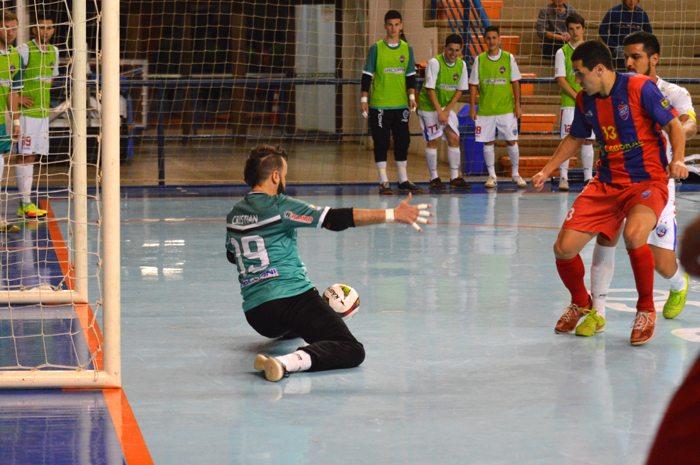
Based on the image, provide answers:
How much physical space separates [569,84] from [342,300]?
778 cm

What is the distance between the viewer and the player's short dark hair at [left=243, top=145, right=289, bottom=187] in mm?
3883

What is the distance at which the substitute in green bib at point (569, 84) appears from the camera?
1041cm

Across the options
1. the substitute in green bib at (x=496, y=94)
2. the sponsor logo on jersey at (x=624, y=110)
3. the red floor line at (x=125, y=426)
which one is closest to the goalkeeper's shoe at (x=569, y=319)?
the sponsor logo on jersey at (x=624, y=110)

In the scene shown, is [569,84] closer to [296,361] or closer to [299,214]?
[299,214]

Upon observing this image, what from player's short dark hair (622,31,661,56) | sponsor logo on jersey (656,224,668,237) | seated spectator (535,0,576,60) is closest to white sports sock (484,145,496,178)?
seated spectator (535,0,576,60)

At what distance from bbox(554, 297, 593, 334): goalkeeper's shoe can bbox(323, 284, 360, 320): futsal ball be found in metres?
1.12

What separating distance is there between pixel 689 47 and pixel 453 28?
4187mm

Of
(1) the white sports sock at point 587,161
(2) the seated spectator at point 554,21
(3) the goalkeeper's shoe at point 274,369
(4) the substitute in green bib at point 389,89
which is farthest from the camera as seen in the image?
(2) the seated spectator at point 554,21

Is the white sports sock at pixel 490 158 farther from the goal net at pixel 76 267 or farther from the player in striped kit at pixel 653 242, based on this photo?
the player in striped kit at pixel 653 242

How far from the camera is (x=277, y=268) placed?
3898 mm

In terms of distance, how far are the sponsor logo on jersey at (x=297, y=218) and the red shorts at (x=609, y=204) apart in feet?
4.86

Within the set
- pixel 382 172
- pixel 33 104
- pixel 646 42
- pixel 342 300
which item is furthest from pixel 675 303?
pixel 382 172

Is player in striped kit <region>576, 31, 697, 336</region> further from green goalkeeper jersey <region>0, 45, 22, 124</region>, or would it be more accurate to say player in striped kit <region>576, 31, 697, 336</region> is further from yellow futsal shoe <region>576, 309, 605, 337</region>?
green goalkeeper jersey <region>0, 45, 22, 124</region>

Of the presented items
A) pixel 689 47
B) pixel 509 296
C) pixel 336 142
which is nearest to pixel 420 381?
pixel 509 296
